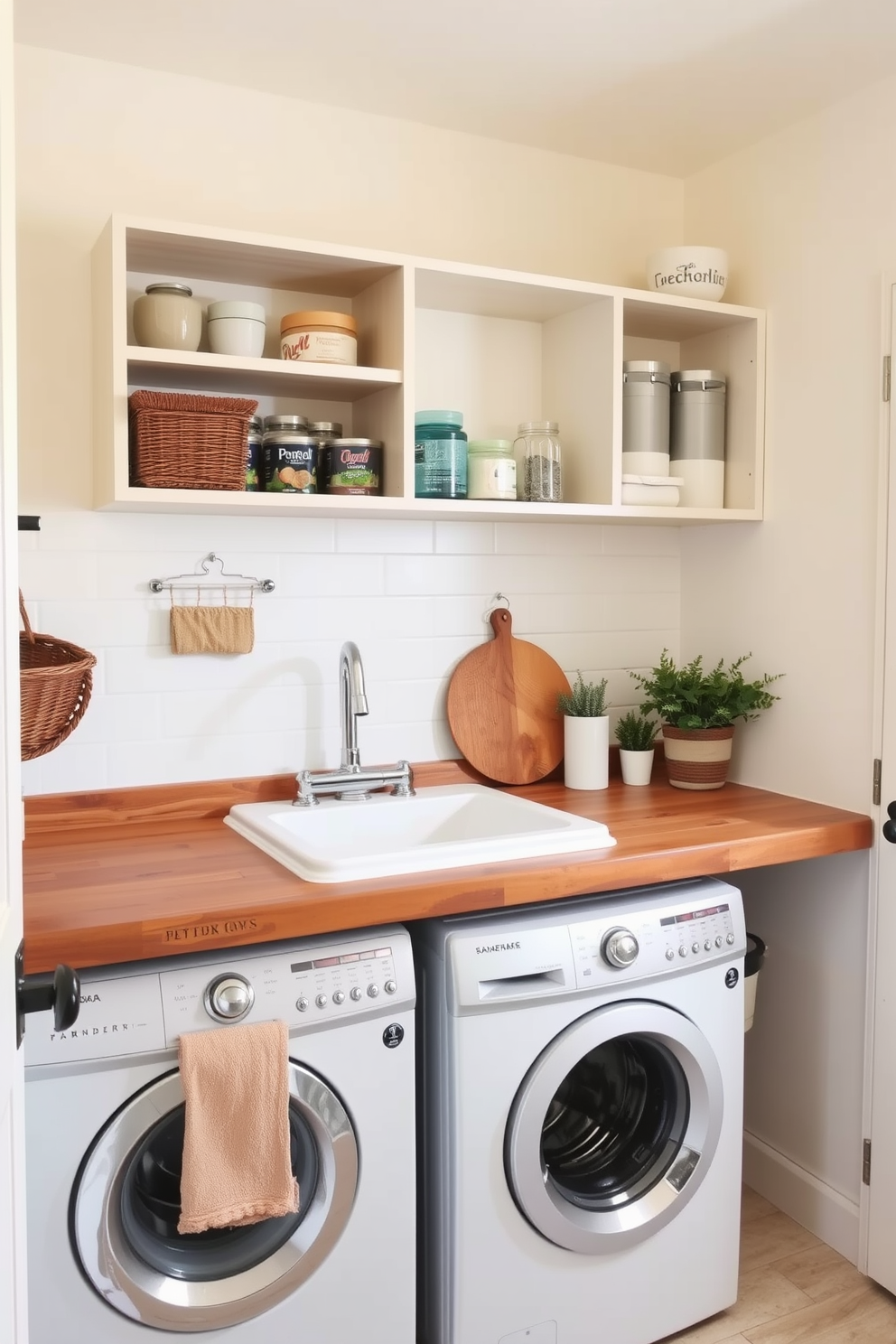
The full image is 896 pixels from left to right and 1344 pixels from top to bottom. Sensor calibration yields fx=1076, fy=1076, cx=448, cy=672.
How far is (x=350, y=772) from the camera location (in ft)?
7.70

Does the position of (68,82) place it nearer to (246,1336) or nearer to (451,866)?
(451,866)

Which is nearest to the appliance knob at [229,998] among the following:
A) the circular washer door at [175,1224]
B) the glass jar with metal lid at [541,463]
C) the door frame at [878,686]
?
the circular washer door at [175,1224]

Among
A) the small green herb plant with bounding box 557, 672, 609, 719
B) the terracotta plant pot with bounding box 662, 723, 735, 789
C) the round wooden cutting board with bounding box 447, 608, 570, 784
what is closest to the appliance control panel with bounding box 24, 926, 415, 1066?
the round wooden cutting board with bounding box 447, 608, 570, 784

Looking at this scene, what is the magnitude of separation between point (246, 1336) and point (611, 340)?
6.61ft

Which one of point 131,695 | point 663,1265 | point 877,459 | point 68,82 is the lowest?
point 663,1265

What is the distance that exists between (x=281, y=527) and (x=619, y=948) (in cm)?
114

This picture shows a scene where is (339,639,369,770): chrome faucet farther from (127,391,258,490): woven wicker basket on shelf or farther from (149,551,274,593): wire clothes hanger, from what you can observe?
(127,391,258,490): woven wicker basket on shelf

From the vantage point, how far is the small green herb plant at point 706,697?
2.54 metres

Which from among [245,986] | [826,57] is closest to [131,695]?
[245,986]

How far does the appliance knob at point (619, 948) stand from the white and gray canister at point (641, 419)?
1074 mm

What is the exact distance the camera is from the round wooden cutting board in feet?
8.39

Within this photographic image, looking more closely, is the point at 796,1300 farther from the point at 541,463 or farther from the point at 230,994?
the point at 541,463

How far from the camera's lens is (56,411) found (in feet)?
6.96

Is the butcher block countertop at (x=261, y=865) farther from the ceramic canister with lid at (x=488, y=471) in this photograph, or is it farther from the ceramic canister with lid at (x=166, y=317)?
the ceramic canister with lid at (x=166, y=317)
